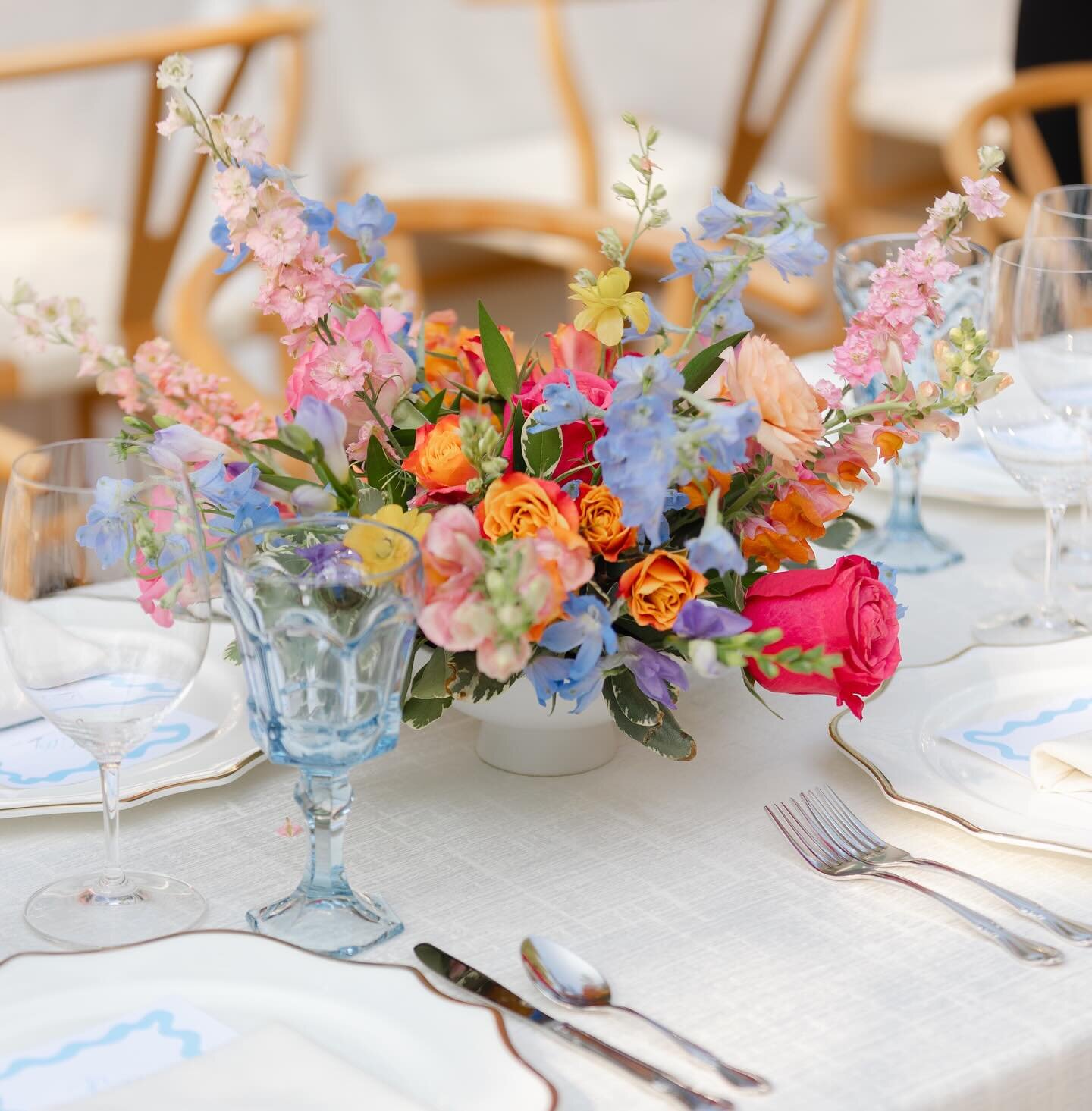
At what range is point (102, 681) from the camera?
2.47 ft

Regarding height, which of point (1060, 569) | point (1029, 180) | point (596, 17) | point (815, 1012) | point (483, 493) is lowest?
point (815, 1012)

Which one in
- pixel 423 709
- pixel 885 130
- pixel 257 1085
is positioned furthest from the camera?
pixel 885 130

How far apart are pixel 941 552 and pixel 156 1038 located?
2.48 ft

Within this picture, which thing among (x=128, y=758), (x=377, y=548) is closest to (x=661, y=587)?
(x=377, y=548)

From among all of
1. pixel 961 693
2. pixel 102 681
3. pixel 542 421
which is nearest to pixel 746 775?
pixel 961 693

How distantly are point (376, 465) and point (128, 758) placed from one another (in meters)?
0.23

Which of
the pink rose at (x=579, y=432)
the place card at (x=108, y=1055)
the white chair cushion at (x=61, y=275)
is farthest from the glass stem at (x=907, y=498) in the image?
the white chair cushion at (x=61, y=275)

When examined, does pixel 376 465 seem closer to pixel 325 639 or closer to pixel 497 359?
pixel 497 359

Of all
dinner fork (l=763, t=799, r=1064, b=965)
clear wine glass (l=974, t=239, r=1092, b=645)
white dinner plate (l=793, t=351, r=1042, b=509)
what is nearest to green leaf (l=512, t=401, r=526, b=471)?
dinner fork (l=763, t=799, r=1064, b=965)

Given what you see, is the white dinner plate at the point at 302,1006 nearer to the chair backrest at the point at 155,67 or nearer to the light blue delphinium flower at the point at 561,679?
the light blue delphinium flower at the point at 561,679

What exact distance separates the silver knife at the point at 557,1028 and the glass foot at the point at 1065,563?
644 mm

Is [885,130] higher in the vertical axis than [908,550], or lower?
higher

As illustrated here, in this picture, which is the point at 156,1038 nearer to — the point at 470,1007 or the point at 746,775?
the point at 470,1007

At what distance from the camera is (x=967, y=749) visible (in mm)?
922
